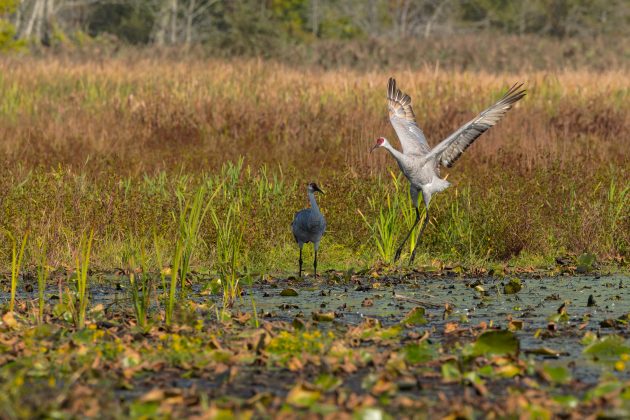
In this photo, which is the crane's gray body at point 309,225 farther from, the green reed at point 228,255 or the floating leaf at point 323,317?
the floating leaf at point 323,317

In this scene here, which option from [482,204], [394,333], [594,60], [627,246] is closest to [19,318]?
[394,333]

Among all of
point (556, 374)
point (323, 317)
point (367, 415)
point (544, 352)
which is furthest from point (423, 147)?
point (367, 415)

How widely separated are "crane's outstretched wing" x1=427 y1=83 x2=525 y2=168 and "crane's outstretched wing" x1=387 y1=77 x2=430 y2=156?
0.88 feet

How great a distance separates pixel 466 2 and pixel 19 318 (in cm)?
4789

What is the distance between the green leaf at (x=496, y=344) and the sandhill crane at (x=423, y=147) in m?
3.72

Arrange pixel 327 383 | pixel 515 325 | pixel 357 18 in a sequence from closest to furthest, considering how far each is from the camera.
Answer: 1. pixel 327 383
2. pixel 515 325
3. pixel 357 18

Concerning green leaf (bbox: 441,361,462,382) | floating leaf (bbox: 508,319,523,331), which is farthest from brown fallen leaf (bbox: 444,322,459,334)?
green leaf (bbox: 441,361,462,382)

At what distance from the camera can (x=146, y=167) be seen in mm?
14133

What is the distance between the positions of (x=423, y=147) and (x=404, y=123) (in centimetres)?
35

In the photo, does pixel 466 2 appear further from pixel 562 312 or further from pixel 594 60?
pixel 562 312

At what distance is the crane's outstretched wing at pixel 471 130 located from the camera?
9.73 m

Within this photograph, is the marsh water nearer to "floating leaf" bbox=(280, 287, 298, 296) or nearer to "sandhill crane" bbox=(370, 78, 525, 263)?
"floating leaf" bbox=(280, 287, 298, 296)

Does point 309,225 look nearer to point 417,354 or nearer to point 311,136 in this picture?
point 417,354

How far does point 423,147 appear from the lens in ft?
35.0
